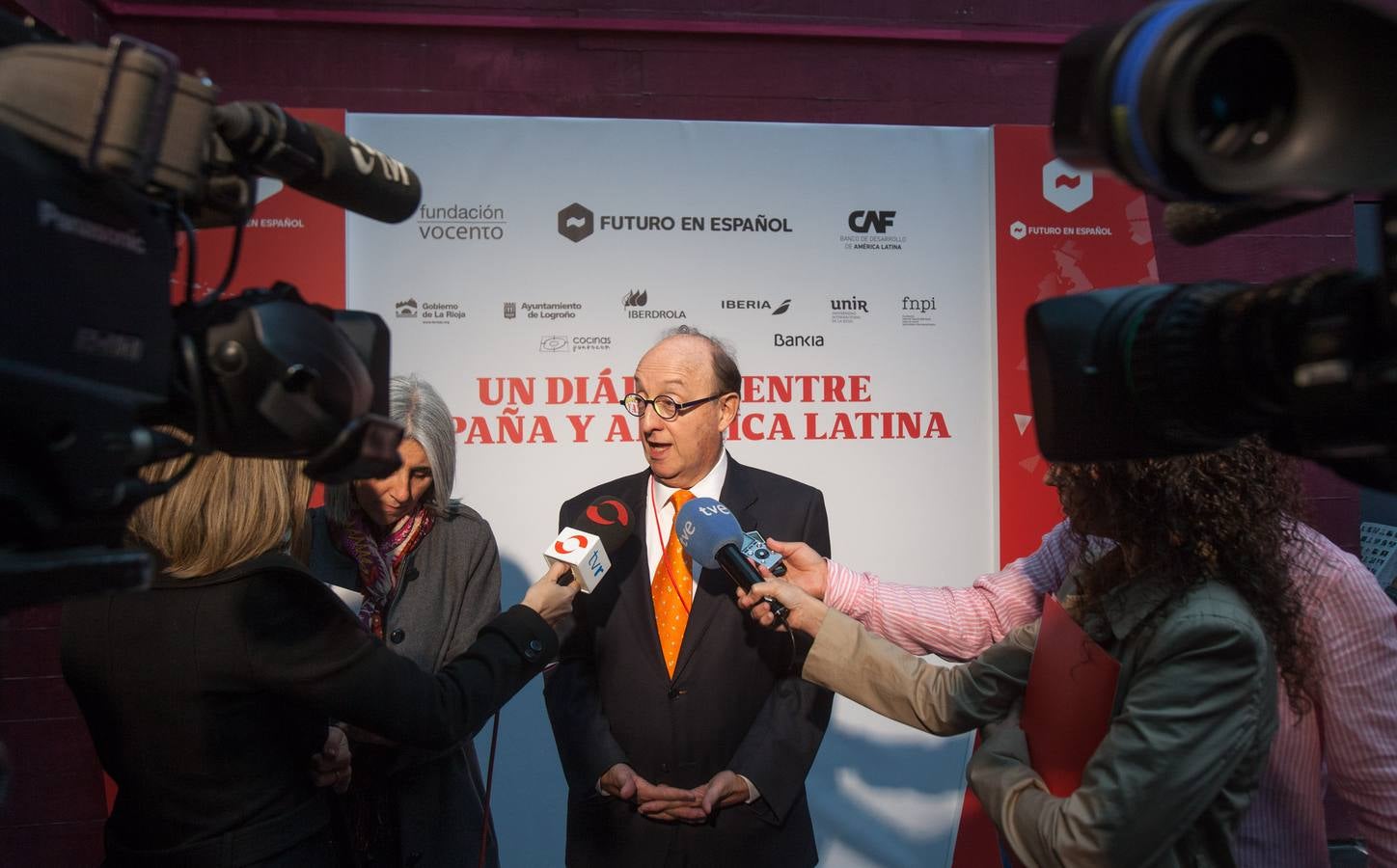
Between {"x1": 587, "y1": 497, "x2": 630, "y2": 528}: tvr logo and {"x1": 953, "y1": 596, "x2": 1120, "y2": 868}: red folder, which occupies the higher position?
{"x1": 587, "y1": 497, "x2": 630, "y2": 528}: tvr logo

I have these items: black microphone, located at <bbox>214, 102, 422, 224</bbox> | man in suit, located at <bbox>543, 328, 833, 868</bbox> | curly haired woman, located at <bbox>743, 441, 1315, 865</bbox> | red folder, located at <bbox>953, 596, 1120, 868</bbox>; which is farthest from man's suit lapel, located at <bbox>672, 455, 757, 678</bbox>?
black microphone, located at <bbox>214, 102, 422, 224</bbox>

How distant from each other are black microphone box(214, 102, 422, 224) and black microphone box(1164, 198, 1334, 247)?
2.47 ft

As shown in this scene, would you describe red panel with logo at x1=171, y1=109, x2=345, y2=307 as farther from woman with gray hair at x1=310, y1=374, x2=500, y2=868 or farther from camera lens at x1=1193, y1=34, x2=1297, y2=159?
camera lens at x1=1193, y1=34, x2=1297, y2=159

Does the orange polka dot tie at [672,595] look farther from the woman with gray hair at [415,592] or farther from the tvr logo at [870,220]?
the tvr logo at [870,220]

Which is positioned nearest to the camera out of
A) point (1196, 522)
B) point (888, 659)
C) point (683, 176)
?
A: point (1196, 522)

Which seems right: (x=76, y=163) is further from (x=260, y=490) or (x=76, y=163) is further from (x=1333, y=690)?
(x=1333, y=690)

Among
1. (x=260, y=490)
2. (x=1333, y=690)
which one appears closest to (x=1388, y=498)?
(x=1333, y=690)

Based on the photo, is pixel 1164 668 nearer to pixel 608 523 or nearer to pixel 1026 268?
pixel 608 523

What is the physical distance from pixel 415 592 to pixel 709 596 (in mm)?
641

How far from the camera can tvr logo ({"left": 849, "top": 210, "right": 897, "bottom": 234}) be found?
3.04 metres

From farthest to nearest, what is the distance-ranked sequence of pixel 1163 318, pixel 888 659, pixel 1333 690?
pixel 888 659 → pixel 1333 690 → pixel 1163 318

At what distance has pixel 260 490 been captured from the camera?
1369 millimetres

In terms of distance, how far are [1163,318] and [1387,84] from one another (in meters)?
0.26

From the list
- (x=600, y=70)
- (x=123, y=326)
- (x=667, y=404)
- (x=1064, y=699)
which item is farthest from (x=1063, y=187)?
(x=123, y=326)
